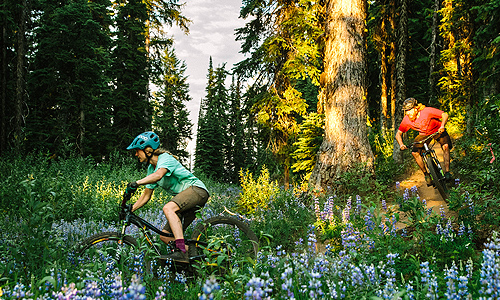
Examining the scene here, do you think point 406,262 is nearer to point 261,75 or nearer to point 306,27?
point 306,27

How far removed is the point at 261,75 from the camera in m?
12.8

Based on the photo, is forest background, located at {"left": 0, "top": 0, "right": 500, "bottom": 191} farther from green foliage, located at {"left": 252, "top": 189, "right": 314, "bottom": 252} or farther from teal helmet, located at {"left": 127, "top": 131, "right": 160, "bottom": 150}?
teal helmet, located at {"left": 127, "top": 131, "right": 160, "bottom": 150}

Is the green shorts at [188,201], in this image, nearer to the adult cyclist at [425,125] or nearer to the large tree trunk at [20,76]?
the adult cyclist at [425,125]

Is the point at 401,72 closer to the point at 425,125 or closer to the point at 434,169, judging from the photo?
the point at 425,125

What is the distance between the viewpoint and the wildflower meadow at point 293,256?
2.18m

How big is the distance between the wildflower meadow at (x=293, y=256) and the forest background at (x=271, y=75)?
83.1 inches

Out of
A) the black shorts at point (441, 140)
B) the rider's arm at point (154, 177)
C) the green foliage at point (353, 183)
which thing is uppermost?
the black shorts at point (441, 140)

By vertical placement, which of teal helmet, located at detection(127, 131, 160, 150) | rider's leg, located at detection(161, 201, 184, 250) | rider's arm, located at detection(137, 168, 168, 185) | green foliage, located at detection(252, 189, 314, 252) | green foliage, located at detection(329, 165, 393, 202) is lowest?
green foliage, located at detection(252, 189, 314, 252)

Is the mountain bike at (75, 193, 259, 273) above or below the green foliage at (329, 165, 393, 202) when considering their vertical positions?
below

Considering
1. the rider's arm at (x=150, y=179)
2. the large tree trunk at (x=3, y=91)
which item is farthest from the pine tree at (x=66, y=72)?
the rider's arm at (x=150, y=179)

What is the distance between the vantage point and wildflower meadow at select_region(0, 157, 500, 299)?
2.18 m

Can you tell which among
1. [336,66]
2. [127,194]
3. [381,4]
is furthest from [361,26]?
[381,4]

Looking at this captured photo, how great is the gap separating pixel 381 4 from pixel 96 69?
16.3m

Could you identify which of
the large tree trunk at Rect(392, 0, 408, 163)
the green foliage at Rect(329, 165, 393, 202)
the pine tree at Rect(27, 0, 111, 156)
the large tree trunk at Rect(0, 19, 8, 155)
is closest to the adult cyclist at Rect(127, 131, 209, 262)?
the green foliage at Rect(329, 165, 393, 202)
